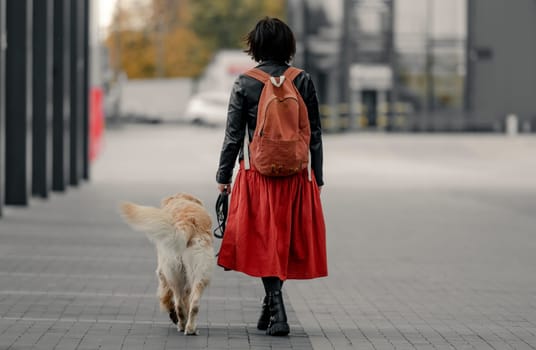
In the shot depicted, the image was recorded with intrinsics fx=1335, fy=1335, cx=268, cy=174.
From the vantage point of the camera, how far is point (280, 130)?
738 centimetres

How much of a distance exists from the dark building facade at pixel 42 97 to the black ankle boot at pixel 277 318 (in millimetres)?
8935

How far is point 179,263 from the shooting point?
24.1ft

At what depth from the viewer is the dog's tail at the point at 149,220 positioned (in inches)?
280

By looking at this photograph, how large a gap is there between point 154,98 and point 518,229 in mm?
76755

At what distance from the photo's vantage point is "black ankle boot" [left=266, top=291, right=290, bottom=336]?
7.52m

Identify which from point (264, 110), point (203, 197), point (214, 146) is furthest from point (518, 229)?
point (214, 146)

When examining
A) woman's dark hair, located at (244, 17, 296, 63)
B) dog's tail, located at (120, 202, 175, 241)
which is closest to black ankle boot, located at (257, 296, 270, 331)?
dog's tail, located at (120, 202, 175, 241)

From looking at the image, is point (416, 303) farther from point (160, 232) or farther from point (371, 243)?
point (371, 243)

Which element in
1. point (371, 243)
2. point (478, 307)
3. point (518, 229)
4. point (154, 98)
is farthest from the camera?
point (154, 98)

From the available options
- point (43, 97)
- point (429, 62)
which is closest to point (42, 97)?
point (43, 97)

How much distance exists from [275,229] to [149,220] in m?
0.80

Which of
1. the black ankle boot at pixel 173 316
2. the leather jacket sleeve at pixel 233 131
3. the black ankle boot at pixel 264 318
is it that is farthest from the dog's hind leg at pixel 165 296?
the leather jacket sleeve at pixel 233 131

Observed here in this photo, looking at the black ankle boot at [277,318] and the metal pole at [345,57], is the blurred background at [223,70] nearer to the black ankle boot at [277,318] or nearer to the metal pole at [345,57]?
the metal pole at [345,57]

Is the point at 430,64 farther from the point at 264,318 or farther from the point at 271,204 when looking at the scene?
the point at 271,204
